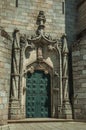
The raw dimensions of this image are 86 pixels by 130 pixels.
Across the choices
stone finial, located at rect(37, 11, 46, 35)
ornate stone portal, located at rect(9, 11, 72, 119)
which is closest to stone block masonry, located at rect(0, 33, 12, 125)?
ornate stone portal, located at rect(9, 11, 72, 119)

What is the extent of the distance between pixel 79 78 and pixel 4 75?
322cm

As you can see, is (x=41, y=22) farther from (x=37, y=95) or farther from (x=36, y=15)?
(x=37, y=95)

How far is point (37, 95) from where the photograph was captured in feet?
32.7

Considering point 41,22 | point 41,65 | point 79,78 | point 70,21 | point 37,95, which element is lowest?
point 37,95

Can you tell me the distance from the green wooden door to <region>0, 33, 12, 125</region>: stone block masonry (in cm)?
160

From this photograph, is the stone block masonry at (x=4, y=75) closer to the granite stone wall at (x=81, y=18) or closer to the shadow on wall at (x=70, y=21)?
the shadow on wall at (x=70, y=21)

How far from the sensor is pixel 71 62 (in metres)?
10.2

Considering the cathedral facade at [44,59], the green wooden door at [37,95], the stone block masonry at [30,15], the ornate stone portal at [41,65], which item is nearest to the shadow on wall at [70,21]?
the cathedral facade at [44,59]

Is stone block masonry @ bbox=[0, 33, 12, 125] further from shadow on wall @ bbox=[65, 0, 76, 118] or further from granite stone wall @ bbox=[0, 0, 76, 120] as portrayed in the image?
shadow on wall @ bbox=[65, 0, 76, 118]

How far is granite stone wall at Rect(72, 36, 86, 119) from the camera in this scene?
30.4 ft

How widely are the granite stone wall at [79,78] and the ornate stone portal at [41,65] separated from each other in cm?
40

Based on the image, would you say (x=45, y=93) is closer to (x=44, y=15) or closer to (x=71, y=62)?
(x=71, y=62)

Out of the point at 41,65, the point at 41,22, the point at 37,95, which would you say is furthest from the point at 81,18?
the point at 37,95

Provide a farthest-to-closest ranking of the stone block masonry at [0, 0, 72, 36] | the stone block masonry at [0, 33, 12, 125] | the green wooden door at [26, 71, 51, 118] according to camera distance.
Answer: the stone block masonry at [0, 0, 72, 36], the green wooden door at [26, 71, 51, 118], the stone block masonry at [0, 33, 12, 125]
